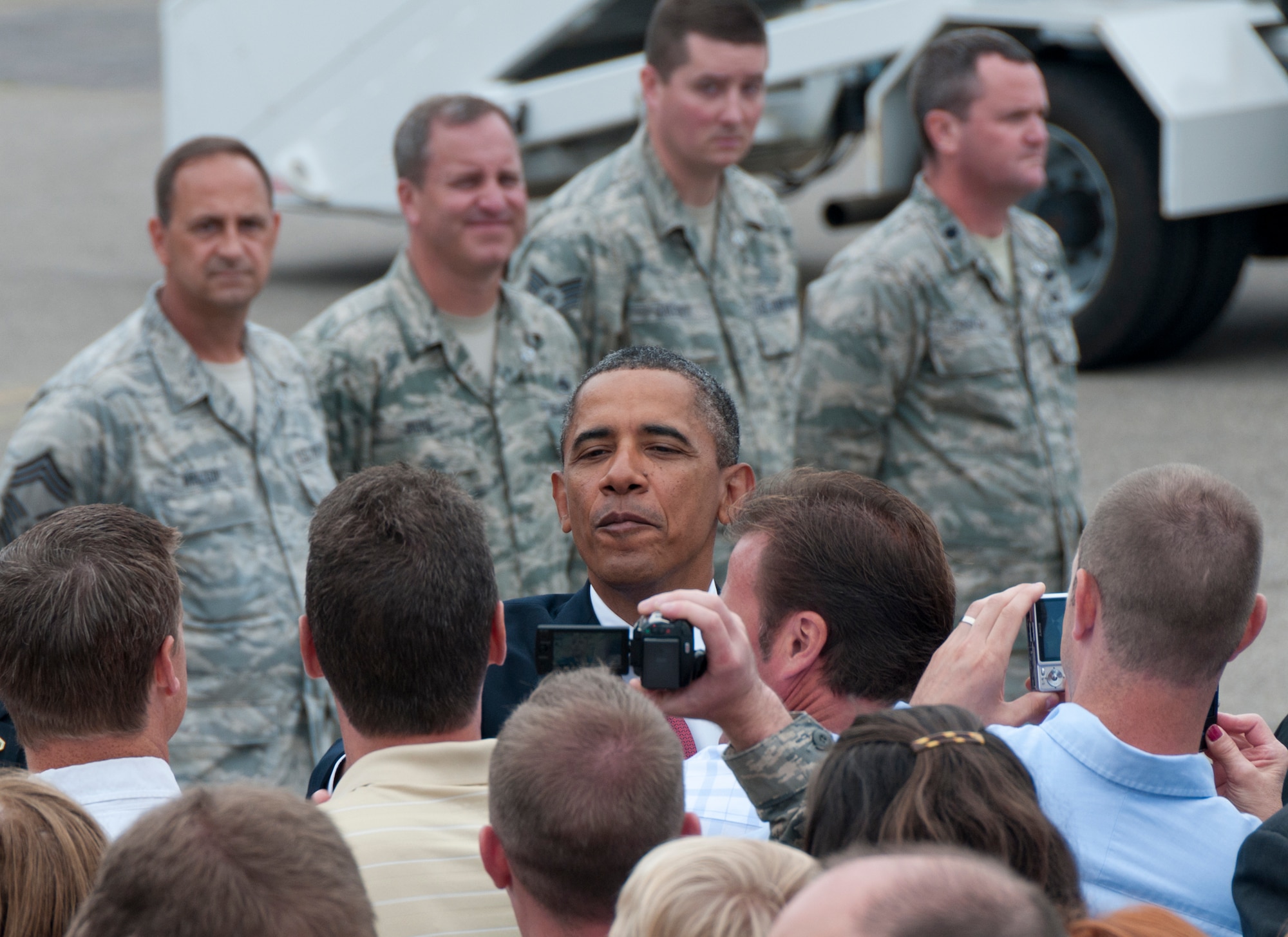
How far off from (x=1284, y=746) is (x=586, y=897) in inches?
48.3

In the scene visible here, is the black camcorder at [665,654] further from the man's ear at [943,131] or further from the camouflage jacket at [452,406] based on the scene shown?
the man's ear at [943,131]

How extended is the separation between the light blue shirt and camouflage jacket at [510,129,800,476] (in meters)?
2.70

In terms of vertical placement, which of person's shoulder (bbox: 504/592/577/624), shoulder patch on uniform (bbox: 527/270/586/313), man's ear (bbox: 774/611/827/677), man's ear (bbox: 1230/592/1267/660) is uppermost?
shoulder patch on uniform (bbox: 527/270/586/313)

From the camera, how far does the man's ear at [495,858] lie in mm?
1832

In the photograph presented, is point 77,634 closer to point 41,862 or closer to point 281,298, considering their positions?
point 41,862

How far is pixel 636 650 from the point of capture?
204 cm

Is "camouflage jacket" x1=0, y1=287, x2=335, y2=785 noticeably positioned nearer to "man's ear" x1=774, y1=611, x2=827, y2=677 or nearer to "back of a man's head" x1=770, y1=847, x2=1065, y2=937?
"man's ear" x1=774, y1=611, x2=827, y2=677

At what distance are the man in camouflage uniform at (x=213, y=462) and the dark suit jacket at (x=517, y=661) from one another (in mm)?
980

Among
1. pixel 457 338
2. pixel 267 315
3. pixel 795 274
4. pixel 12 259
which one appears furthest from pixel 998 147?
pixel 12 259

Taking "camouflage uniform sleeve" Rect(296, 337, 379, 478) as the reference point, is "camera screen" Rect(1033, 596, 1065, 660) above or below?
below

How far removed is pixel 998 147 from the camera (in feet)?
14.9

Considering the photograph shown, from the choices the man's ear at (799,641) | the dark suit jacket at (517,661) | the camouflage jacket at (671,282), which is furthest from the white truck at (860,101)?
Answer: the man's ear at (799,641)

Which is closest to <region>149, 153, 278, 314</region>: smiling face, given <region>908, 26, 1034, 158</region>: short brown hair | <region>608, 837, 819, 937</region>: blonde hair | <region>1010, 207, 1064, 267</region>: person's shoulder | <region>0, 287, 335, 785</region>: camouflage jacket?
<region>0, 287, 335, 785</region>: camouflage jacket

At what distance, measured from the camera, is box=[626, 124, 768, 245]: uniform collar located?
493 centimetres
